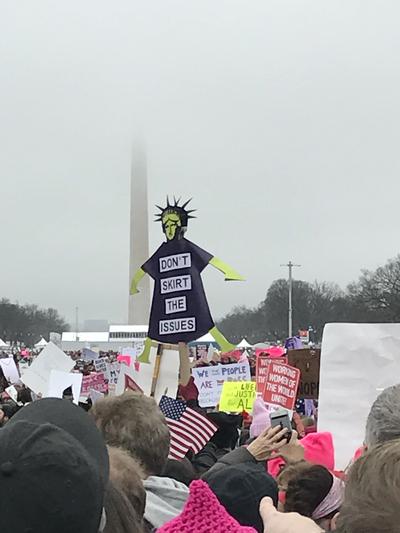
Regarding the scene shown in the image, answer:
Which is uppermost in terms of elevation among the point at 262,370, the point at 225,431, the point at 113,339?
the point at 113,339

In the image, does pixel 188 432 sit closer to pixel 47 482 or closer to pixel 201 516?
pixel 201 516

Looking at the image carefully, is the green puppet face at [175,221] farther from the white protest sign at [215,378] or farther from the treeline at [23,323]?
the treeline at [23,323]

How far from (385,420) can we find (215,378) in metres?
6.60

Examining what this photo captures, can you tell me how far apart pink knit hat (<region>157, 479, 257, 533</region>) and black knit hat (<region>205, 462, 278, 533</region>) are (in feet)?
2.16

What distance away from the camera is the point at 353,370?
4.51 meters

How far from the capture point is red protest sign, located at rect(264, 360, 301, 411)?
253 inches

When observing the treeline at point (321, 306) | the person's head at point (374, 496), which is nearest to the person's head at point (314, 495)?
the person's head at point (374, 496)

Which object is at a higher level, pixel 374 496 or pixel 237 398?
pixel 374 496

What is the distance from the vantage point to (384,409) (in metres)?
2.57

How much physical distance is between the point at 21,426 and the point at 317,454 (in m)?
2.47

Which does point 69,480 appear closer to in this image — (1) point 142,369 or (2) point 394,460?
(2) point 394,460

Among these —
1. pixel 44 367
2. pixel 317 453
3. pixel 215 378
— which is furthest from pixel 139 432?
pixel 215 378

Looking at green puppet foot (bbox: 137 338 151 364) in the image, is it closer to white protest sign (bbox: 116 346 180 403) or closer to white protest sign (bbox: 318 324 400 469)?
white protest sign (bbox: 116 346 180 403)

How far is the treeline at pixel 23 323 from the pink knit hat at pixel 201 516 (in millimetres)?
95434
